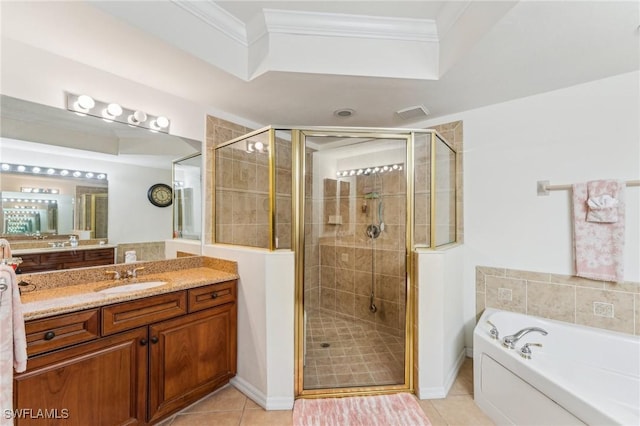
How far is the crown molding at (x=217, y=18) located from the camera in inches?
61.6

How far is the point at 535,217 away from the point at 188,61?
296 cm

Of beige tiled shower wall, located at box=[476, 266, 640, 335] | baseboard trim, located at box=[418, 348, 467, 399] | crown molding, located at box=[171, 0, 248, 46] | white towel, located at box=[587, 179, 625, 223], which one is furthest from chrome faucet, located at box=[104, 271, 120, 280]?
white towel, located at box=[587, 179, 625, 223]

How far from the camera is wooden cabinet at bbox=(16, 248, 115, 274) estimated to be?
1.60 m

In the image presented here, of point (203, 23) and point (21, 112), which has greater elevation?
point (203, 23)

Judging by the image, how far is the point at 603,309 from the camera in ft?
6.33

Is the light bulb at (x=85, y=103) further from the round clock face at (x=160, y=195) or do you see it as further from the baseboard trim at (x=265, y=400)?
the baseboard trim at (x=265, y=400)

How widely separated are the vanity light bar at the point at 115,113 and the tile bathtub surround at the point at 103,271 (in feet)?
3.55

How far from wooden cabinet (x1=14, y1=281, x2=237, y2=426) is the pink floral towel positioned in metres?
2.73

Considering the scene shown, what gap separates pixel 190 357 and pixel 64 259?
3.51 feet

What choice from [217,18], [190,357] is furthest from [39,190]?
[217,18]

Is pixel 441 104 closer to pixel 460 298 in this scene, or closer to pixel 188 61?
pixel 460 298

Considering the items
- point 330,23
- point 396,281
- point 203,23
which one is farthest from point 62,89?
point 396,281

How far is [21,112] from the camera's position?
5.13 feet

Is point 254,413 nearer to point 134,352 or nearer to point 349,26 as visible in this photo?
point 134,352
